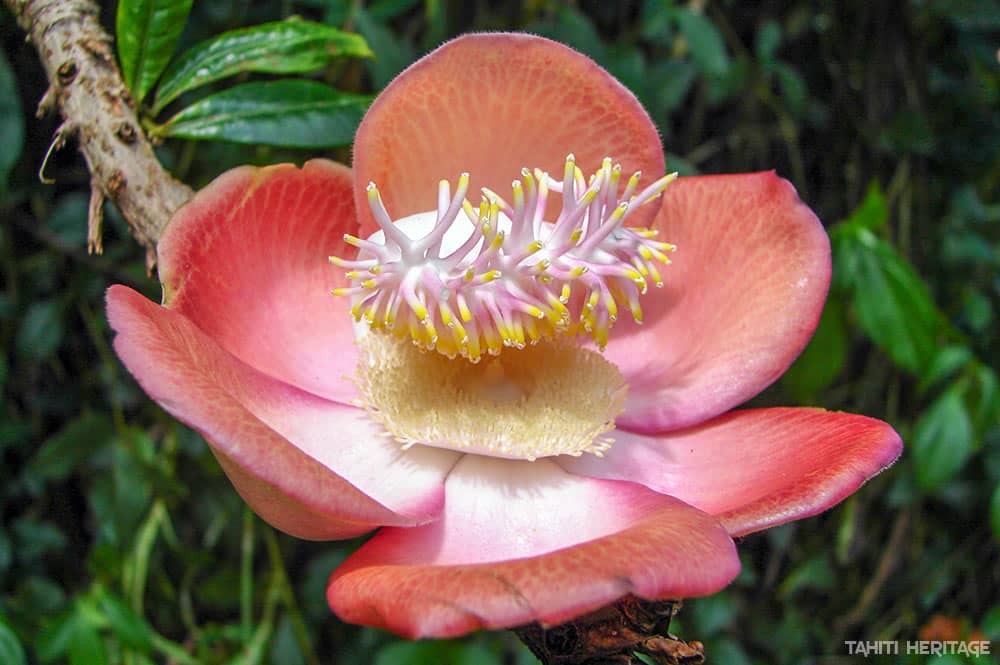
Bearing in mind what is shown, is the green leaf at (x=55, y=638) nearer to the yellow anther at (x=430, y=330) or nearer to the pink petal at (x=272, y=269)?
the pink petal at (x=272, y=269)

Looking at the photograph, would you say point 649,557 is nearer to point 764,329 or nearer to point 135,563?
point 764,329

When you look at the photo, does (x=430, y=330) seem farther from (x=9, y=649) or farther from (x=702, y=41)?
(x=702, y=41)

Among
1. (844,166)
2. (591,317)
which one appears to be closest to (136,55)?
(591,317)

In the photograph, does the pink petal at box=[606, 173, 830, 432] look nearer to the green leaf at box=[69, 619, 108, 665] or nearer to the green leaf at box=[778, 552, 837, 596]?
the green leaf at box=[69, 619, 108, 665]

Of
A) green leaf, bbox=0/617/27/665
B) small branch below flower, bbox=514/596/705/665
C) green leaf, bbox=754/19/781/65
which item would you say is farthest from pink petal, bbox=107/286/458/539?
green leaf, bbox=754/19/781/65

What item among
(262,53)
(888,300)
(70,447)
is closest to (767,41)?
(888,300)
